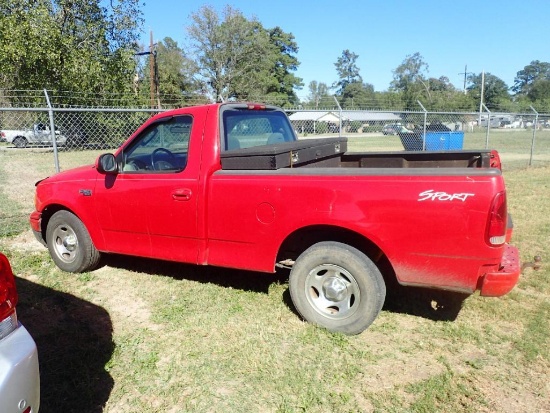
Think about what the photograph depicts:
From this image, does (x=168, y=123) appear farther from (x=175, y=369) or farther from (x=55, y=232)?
(x=175, y=369)

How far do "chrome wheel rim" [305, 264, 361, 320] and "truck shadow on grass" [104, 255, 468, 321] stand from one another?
392 mm

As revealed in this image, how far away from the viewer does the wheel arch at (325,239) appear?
3453 millimetres

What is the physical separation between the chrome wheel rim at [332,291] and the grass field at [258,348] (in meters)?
0.19

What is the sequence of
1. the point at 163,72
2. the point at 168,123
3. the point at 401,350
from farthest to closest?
the point at 163,72 < the point at 168,123 < the point at 401,350

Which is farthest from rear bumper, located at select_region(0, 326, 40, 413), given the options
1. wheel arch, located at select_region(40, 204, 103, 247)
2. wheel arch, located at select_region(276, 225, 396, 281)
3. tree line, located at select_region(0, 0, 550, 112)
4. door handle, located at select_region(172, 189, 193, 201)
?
tree line, located at select_region(0, 0, 550, 112)

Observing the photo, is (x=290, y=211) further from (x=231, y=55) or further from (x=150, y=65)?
(x=231, y=55)

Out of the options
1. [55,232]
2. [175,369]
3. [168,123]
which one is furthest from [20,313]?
[168,123]

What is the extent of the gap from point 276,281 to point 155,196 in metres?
1.55

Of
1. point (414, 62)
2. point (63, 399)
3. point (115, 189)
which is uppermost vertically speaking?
point (414, 62)

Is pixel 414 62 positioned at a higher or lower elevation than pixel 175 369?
higher

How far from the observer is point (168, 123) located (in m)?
4.12

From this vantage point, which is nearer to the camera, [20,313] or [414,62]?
[20,313]

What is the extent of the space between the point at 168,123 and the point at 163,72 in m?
44.8

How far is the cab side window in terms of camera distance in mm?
3992
